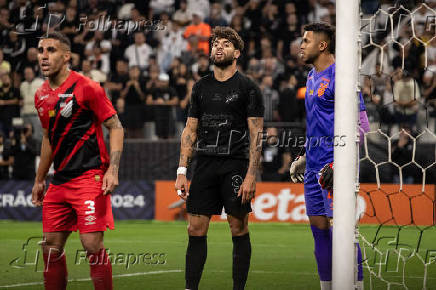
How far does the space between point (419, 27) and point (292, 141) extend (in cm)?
302

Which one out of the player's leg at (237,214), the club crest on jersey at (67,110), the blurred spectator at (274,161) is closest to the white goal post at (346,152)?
the player's leg at (237,214)

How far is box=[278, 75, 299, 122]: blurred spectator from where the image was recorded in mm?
14812

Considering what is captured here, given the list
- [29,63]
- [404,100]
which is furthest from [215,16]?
[404,100]

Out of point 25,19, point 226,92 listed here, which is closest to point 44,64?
point 226,92

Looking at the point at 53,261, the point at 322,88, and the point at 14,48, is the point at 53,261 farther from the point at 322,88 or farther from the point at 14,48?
the point at 14,48

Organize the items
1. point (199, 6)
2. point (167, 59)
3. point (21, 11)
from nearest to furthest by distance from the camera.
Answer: point (167, 59), point (199, 6), point (21, 11)

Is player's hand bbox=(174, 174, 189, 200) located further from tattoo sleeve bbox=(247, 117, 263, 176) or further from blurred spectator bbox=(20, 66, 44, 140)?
blurred spectator bbox=(20, 66, 44, 140)

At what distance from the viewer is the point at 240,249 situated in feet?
19.8

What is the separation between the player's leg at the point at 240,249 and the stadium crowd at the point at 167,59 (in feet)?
26.0

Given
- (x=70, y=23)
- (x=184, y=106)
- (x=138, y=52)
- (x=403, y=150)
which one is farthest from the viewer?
(x=70, y=23)

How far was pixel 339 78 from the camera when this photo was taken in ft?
16.1

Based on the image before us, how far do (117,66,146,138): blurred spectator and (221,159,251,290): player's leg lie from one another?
9.40 metres

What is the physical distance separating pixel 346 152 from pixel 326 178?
64 centimetres

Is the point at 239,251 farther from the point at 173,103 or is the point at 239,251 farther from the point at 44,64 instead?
the point at 173,103
